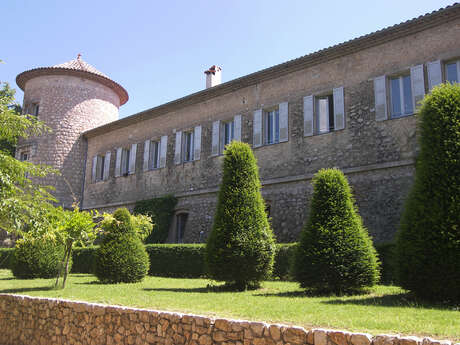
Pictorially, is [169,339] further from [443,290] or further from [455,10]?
[455,10]

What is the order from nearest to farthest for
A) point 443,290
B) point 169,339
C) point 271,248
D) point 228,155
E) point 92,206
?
point 169,339 < point 443,290 < point 271,248 < point 228,155 < point 92,206

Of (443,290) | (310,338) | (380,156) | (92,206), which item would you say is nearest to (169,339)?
A: (310,338)

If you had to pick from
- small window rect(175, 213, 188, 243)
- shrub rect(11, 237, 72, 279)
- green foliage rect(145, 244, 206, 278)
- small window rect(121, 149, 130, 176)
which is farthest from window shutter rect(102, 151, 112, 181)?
shrub rect(11, 237, 72, 279)

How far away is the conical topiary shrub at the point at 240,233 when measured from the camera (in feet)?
32.0

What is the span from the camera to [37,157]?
25453 millimetres

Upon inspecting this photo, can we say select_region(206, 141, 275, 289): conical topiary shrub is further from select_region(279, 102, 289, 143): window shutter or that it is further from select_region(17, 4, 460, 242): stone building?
select_region(279, 102, 289, 143): window shutter

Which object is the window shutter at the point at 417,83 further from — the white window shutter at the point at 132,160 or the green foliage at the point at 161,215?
the white window shutter at the point at 132,160

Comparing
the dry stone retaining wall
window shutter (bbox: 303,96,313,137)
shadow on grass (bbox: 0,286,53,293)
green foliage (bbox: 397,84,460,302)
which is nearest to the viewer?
the dry stone retaining wall

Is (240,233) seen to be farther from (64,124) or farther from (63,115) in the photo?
(63,115)

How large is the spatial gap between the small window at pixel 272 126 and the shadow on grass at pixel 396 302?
9827 mm

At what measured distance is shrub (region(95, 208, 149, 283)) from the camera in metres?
11.8

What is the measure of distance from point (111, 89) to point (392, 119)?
20.1 metres

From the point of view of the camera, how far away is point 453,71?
12625 mm

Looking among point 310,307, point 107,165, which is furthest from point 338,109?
point 107,165
